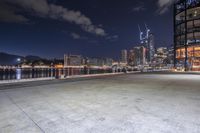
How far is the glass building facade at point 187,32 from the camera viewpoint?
5391 cm

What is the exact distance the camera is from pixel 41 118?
147 inches

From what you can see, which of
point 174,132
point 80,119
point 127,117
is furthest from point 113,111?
point 174,132

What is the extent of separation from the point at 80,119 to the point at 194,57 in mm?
61937

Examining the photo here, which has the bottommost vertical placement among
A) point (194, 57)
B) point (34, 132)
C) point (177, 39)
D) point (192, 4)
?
point (34, 132)

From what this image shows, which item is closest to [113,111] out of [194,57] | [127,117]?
[127,117]

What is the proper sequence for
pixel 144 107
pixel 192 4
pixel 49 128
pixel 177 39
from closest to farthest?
1. pixel 49 128
2. pixel 144 107
3. pixel 192 4
4. pixel 177 39

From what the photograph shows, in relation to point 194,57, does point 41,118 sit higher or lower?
lower

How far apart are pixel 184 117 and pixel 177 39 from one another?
6330cm

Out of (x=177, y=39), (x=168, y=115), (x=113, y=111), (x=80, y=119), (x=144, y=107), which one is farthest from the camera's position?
(x=177, y=39)

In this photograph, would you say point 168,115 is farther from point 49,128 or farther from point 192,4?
point 192,4

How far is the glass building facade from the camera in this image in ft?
177

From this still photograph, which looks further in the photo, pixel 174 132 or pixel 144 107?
pixel 144 107

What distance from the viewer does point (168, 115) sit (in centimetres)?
396

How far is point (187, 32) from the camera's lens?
5566cm
